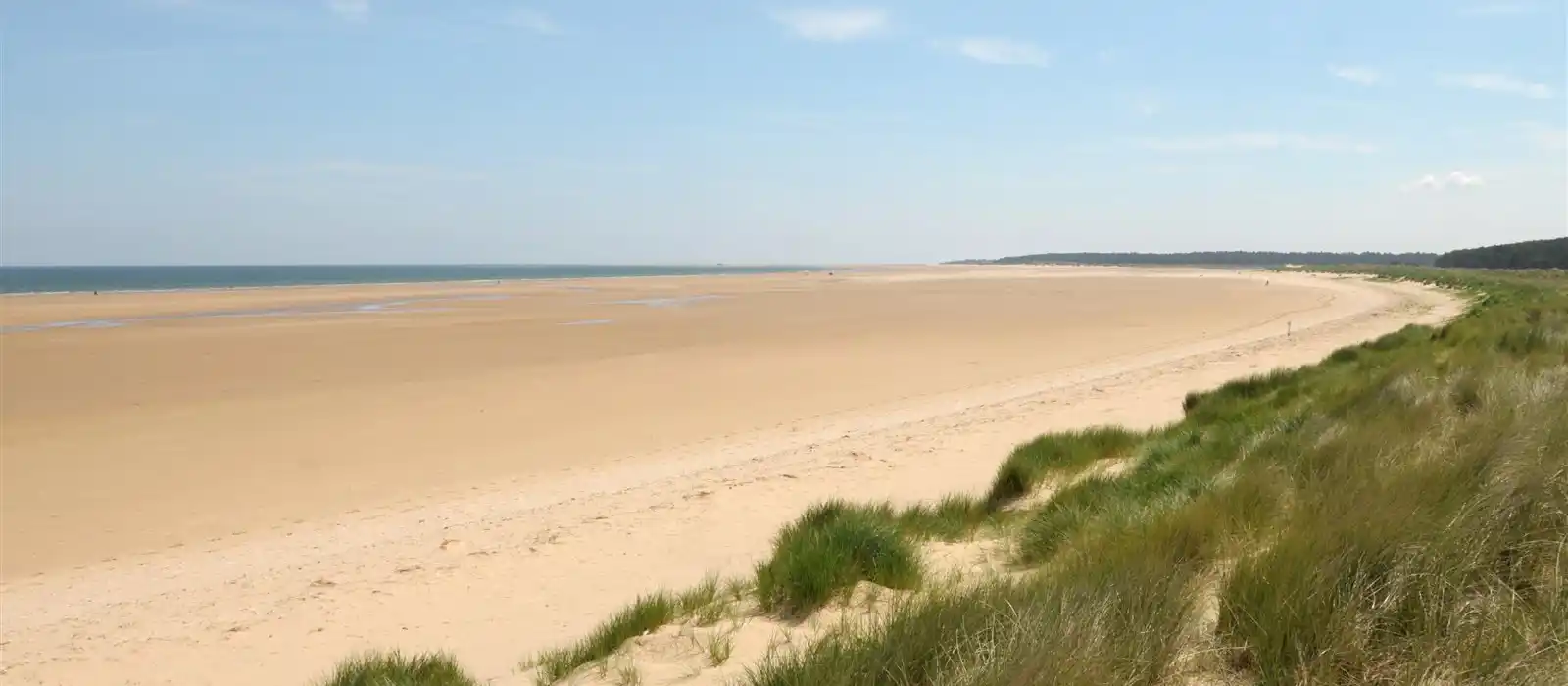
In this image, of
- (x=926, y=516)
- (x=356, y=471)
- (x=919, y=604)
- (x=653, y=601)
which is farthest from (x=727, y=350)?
(x=919, y=604)

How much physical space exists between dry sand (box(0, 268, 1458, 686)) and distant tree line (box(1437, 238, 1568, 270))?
7526 centimetres

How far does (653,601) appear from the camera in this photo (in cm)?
466

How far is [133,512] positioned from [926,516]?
278 inches

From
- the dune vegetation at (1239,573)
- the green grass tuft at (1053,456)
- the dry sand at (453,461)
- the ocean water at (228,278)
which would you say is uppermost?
the ocean water at (228,278)

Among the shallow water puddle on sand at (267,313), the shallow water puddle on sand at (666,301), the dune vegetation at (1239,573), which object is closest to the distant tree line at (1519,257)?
the shallow water puddle on sand at (666,301)

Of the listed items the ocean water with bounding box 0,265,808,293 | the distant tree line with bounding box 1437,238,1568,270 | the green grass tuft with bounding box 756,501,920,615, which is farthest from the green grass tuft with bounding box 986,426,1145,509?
the distant tree line with bounding box 1437,238,1568,270

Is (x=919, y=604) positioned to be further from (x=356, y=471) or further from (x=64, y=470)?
(x=64, y=470)

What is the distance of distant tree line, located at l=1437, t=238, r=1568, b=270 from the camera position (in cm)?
7803

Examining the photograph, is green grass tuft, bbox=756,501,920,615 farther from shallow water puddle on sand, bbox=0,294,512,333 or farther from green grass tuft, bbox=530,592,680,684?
shallow water puddle on sand, bbox=0,294,512,333

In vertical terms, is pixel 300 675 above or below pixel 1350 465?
below

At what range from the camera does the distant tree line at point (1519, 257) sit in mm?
78031

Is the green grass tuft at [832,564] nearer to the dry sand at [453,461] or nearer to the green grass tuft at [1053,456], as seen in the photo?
the dry sand at [453,461]

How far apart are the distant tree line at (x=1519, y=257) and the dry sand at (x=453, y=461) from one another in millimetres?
75264

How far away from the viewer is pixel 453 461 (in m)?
9.84
